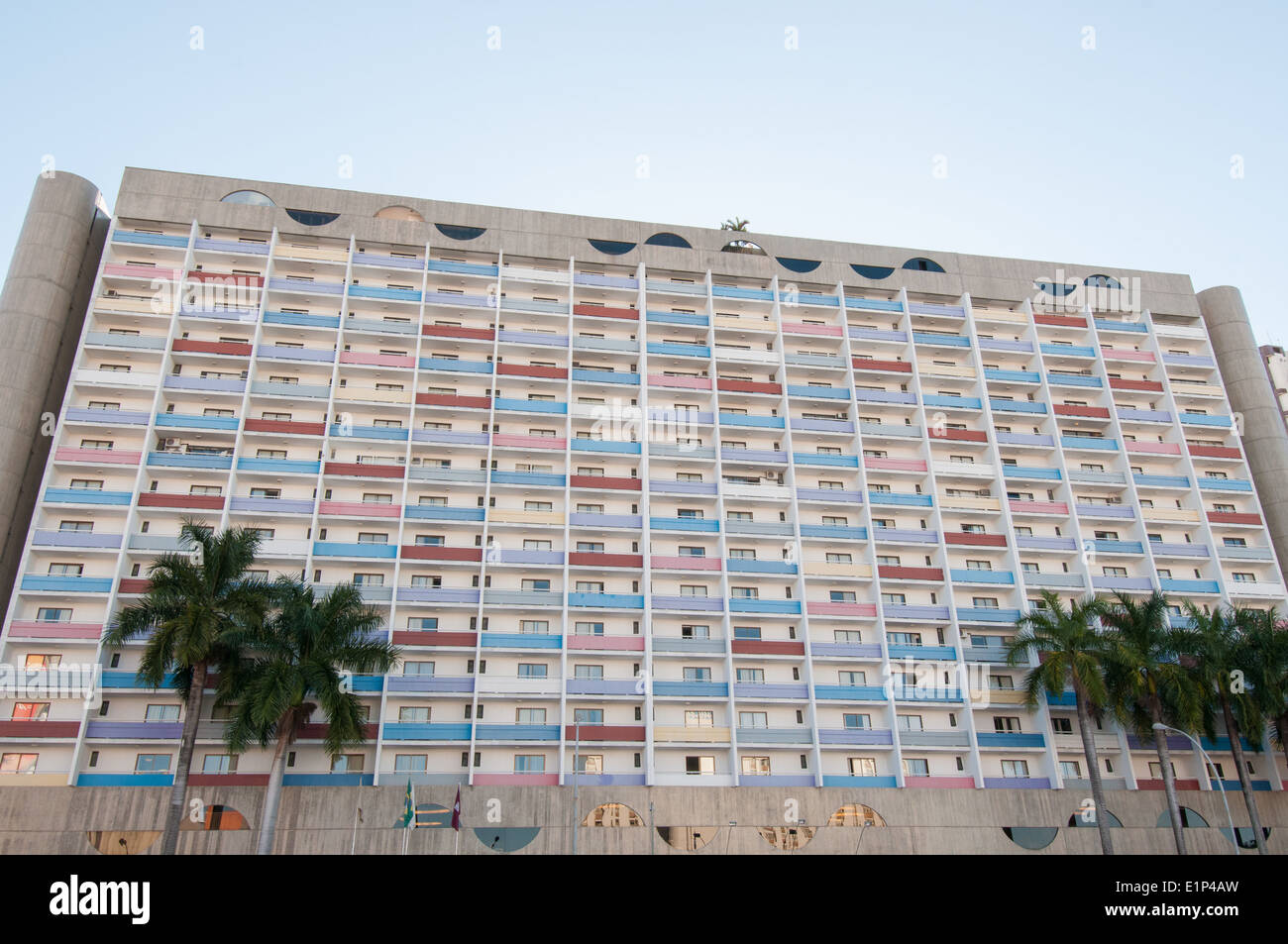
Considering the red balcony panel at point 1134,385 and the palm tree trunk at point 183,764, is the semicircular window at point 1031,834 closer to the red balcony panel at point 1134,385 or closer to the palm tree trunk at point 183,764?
the red balcony panel at point 1134,385

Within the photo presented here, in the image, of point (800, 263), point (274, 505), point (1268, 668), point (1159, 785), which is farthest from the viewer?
point (800, 263)

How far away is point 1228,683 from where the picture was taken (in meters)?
56.0

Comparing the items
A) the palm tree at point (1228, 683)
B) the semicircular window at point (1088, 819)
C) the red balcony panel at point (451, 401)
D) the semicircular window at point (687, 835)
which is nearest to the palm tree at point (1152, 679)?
the palm tree at point (1228, 683)

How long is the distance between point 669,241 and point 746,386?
15343 millimetres

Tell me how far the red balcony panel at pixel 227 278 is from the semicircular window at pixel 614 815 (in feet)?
154

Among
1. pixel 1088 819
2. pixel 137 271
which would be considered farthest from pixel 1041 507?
pixel 137 271

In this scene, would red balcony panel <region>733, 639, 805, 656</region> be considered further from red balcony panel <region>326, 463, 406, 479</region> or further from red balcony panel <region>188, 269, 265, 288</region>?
red balcony panel <region>188, 269, 265, 288</region>

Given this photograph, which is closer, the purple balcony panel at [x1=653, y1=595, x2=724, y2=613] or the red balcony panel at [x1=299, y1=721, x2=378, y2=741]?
the red balcony panel at [x1=299, y1=721, x2=378, y2=741]

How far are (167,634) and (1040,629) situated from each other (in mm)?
52124

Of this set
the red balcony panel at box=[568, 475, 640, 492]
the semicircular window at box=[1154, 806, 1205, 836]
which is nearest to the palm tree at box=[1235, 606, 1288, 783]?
the semicircular window at box=[1154, 806, 1205, 836]

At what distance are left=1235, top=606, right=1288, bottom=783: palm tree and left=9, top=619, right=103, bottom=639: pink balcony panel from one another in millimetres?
73418

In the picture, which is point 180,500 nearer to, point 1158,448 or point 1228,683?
point 1228,683

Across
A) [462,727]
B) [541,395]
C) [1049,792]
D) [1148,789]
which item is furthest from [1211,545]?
[462,727]

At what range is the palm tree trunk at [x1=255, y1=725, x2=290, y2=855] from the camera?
158 ft
